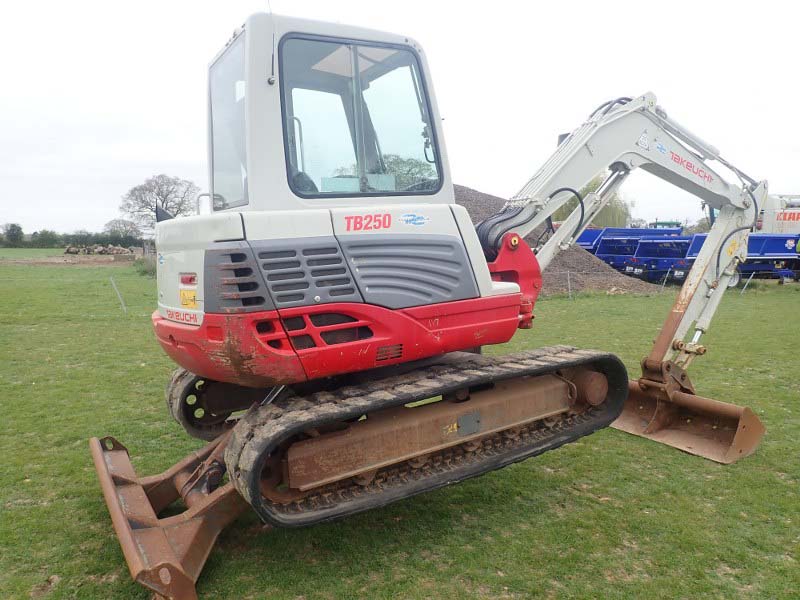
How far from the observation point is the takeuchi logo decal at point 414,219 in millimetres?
3658

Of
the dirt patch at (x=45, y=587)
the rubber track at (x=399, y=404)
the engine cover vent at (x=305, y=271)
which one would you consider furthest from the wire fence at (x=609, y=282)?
the dirt patch at (x=45, y=587)

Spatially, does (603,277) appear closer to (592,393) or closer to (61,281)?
(592,393)

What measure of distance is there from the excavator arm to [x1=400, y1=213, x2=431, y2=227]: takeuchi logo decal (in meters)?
0.87

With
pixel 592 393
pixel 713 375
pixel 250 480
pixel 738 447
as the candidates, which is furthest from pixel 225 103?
pixel 713 375

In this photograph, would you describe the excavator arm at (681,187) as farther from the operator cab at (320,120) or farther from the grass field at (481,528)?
the operator cab at (320,120)

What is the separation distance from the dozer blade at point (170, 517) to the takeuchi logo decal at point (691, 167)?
14.8 ft

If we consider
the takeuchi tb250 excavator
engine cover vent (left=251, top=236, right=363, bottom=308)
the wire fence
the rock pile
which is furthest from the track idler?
the rock pile

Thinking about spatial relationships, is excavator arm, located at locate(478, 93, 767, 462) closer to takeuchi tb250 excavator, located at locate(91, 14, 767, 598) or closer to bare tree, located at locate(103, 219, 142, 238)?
takeuchi tb250 excavator, located at locate(91, 14, 767, 598)

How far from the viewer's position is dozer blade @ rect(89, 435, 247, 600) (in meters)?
3.14

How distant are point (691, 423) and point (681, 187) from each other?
7.33ft

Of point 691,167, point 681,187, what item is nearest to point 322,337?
point 691,167

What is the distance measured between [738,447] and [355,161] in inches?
155

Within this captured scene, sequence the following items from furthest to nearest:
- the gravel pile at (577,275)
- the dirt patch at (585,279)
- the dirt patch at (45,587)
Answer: the gravel pile at (577,275)
the dirt patch at (585,279)
the dirt patch at (45,587)

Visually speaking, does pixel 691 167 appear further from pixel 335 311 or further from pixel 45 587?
pixel 45 587
